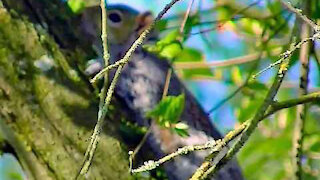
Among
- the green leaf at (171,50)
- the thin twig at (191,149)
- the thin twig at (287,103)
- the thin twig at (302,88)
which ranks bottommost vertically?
the thin twig at (191,149)

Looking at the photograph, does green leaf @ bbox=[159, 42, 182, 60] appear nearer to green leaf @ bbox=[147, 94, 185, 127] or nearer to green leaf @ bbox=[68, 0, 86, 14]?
green leaf @ bbox=[147, 94, 185, 127]

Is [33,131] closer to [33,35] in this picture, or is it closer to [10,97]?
[10,97]

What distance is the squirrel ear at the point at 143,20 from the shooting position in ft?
6.28

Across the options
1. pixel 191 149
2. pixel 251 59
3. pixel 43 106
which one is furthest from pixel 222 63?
pixel 191 149

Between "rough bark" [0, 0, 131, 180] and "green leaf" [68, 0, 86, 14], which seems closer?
"rough bark" [0, 0, 131, 180]

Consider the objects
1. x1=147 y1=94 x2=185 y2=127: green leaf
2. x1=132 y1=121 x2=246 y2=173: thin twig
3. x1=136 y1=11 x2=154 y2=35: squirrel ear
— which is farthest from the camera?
x1=136 y1=11 x2=154 y2=35: squirrel ear

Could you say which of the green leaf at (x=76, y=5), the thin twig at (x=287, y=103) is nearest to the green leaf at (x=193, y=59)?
the green leaf at (x=76, y=5)

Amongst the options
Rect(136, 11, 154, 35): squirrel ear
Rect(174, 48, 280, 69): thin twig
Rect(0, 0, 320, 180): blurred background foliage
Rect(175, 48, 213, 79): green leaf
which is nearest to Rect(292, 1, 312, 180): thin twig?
Rect(0, 0, 320, 180): blurred background foliage

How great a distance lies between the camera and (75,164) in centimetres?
113

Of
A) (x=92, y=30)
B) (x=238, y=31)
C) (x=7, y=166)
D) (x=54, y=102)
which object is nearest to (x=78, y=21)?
(x=92, y=30)

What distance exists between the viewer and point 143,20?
1.94 m

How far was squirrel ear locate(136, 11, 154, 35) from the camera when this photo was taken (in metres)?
1.91

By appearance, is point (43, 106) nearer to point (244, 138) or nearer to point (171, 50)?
point (171, 50)

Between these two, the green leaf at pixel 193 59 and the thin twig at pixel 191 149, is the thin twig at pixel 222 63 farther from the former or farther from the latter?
the thin twig at pixel 191 149
